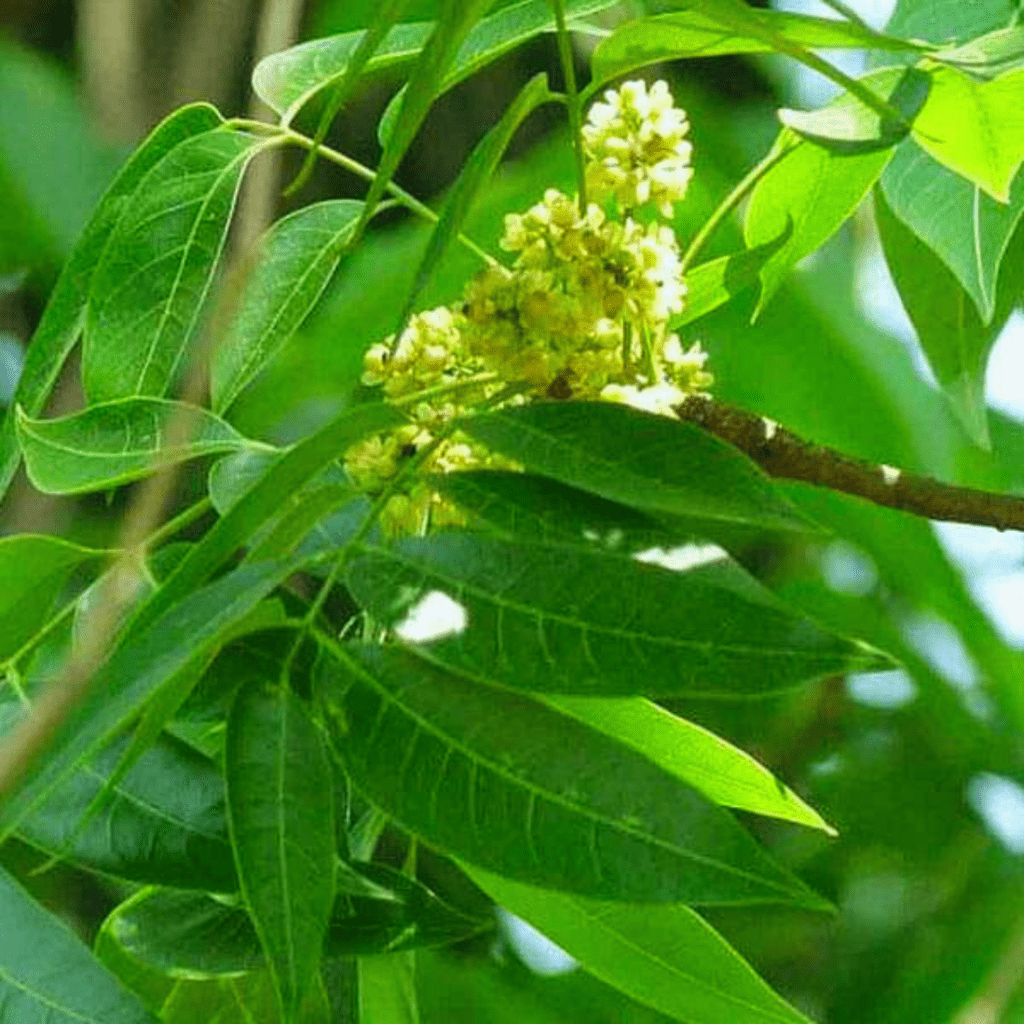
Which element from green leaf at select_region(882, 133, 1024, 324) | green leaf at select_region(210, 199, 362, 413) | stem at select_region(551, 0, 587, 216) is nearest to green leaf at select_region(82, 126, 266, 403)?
green leaf at select_region(210, 199, 362, 413)

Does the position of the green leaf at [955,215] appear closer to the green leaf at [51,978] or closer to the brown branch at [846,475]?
the brown branch at [846,475]

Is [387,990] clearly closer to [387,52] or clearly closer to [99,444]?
[99,444]

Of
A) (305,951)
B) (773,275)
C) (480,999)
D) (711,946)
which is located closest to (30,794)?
(305,951)

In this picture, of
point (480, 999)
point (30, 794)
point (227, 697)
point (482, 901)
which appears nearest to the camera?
point (30, 794)

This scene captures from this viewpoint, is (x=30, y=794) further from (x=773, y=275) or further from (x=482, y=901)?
(x=482, y=901)

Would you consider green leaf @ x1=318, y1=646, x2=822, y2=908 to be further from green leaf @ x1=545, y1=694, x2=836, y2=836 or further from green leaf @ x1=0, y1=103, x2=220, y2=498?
green leaf @ x1=0, y1=103, x2=220, y2=498

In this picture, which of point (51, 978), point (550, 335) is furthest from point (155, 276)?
point (51, 978)
